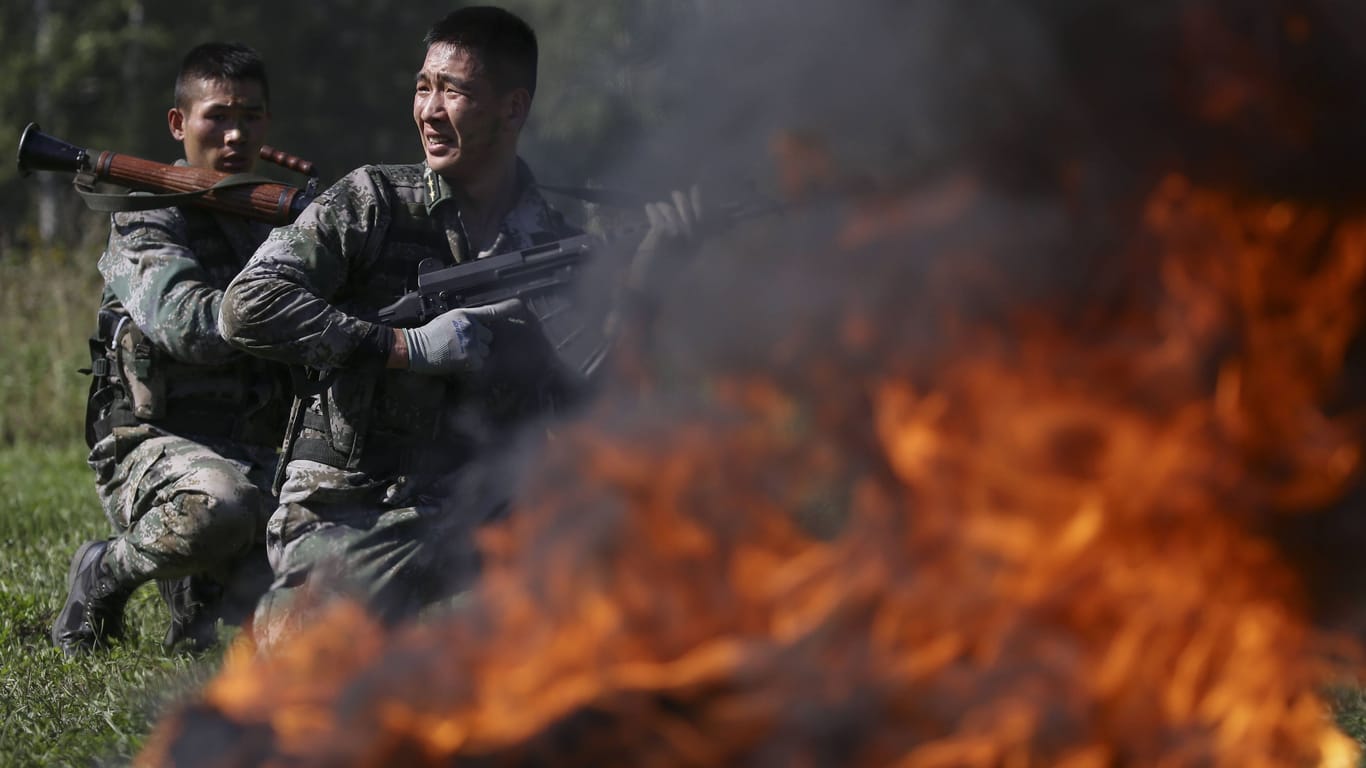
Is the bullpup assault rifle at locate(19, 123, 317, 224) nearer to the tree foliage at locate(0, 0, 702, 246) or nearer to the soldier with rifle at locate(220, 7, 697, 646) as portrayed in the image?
the soldier with rifle at locate(220, 7, 697, 646)

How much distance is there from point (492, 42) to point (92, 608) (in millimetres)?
2486

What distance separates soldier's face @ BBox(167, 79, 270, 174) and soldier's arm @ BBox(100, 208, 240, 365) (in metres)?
0.34

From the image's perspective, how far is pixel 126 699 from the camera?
4.47 meters

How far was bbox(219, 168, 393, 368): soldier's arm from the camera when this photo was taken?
443cm

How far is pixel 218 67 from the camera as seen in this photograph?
5906mm

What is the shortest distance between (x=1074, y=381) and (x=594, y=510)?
40.2 inches

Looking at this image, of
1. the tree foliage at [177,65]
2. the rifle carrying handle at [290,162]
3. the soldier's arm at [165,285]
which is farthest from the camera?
the tree foliage at [177,65]

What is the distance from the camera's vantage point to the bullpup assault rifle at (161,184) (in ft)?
18.2

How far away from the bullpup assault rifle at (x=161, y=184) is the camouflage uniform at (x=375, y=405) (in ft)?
2.97

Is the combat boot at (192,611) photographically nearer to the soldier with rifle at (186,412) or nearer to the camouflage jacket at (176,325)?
the soldier with rifle at (186,412)

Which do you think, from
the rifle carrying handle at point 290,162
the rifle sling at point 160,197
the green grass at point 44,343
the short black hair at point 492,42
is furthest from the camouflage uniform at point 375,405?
the green grass at point 44,343

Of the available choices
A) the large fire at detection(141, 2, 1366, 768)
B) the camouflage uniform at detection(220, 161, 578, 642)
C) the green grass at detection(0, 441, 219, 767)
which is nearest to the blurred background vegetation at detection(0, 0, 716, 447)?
the green grass at detection(0, 441, 219, 767)

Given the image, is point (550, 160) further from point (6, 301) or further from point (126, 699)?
point (6, 301)

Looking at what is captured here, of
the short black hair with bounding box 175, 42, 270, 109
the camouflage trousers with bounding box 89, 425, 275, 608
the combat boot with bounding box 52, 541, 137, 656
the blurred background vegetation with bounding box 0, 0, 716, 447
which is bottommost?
the combat boot with bounding box 52, 541, 137, 656
